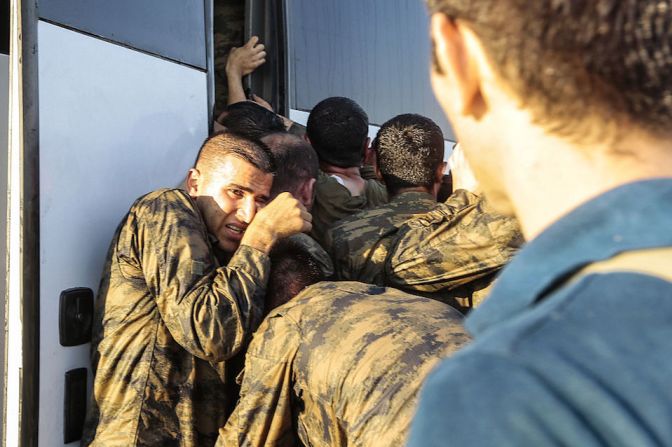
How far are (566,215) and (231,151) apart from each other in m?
2.08

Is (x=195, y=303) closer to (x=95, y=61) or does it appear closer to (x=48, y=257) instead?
(x=48, y=257)

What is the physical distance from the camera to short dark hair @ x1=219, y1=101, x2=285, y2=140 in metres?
3.23

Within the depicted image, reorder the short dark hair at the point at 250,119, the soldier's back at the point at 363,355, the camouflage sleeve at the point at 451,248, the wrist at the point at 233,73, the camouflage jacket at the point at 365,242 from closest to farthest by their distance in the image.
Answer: the soldier's back at the point at 363,355
the camouflage sleeve at the point at 451,248
the camouflage jacket at the point at 365,242
the short dark hair at the point at 250,119
the wrist at the point at 233,73

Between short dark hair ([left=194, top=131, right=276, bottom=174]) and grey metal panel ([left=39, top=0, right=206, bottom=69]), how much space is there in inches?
14.9

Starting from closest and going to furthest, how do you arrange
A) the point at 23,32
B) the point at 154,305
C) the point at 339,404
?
the point at 339,404 < the point at 23,32 < the point at 154,305

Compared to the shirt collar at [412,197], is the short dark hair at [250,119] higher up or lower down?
higher up

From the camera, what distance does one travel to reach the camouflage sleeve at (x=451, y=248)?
2691 mm

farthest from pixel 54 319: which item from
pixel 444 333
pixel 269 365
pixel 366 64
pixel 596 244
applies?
pixel 366 64

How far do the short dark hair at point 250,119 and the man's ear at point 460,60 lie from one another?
2346 mm

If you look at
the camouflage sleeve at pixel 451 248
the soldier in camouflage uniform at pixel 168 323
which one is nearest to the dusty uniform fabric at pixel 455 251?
the camouflage sleeve at pixel 451 248

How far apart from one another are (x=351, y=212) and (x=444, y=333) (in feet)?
5.12

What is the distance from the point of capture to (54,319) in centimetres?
231

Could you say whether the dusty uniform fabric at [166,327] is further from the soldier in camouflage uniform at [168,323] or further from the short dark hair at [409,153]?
the short dark hair at [409,153]

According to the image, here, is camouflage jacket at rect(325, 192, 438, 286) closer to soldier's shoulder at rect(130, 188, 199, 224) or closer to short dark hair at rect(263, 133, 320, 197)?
short dark hair at rect(263, 133, 320, 197)
